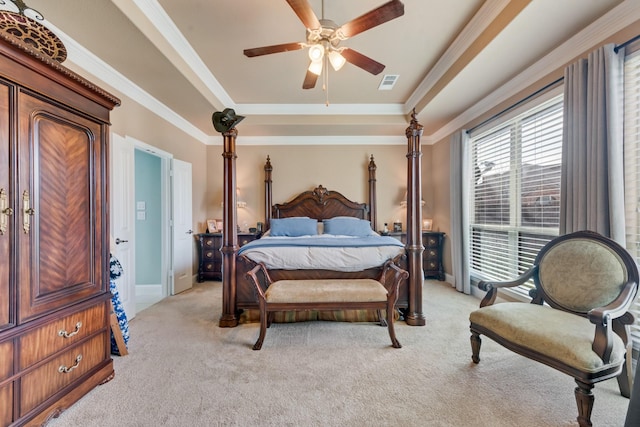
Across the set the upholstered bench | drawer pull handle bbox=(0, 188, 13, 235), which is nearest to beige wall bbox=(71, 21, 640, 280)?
the upholstered bench

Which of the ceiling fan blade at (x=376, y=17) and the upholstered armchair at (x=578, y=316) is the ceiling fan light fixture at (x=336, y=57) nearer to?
the ceiling fan blade at (x=376, y=17)

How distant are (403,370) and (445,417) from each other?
1.60ft

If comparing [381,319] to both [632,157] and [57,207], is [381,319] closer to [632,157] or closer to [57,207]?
[632,157]

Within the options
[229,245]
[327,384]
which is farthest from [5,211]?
[327,384]

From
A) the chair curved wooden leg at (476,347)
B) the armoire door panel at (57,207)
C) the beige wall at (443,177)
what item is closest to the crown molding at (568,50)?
the beige wall at (443,177)

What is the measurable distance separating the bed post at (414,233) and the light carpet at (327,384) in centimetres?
20

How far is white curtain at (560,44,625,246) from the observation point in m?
1.94

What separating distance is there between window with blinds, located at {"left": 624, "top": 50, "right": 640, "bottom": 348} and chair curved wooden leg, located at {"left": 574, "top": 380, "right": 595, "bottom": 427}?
3.18 ft

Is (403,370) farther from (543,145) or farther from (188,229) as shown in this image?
(188,229)

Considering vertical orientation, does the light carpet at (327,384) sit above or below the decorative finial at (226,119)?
below

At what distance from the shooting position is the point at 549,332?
1651mm

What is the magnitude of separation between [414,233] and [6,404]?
3161 millimetres

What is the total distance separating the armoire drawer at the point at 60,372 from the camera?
4.61 feet

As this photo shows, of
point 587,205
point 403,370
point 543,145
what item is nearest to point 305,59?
point 543,145
